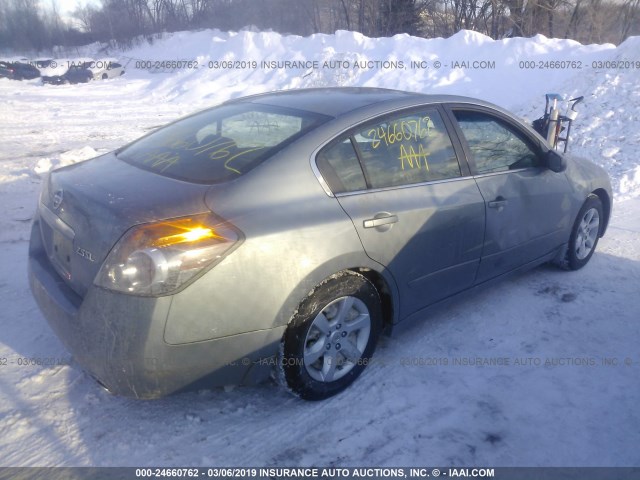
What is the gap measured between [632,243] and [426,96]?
3158 millimetres

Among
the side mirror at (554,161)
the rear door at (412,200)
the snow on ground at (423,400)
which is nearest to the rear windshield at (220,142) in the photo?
the rear door at (412,200)

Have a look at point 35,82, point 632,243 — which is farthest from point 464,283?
point 35,82

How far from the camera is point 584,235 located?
4.71 m

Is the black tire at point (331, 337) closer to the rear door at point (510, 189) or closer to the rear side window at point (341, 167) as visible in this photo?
the rear side window at point (341, 167)

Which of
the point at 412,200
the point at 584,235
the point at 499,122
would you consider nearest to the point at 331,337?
Answer: the point at 412,200

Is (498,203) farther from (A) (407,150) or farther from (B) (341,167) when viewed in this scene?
(B) (341,167)

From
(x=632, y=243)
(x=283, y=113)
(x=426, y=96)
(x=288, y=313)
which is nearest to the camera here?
(x=288, y=313)

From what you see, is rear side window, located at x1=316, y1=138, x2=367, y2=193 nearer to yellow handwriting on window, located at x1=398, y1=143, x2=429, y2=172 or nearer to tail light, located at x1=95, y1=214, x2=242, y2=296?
yellow handwriting on window, located at x1=398, y1=143, x2=429, y2=172

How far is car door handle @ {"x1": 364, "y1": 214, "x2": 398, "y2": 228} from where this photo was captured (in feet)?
9.62

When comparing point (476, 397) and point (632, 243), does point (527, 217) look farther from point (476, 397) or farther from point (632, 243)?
point (632, 243)

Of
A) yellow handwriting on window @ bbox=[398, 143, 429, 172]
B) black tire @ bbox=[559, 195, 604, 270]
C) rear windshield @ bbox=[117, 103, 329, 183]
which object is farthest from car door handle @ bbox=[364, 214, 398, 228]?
black tire @ bbox=[559, 195, 604, 270]

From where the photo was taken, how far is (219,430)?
2779 mm

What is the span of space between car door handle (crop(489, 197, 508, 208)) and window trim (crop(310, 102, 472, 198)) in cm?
26

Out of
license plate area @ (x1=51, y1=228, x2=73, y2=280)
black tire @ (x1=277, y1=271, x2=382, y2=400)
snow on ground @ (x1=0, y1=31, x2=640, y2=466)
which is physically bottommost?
snow on ground @ (x1=0, y1=31, x2=640, y2=466)
